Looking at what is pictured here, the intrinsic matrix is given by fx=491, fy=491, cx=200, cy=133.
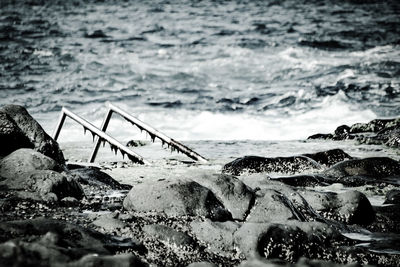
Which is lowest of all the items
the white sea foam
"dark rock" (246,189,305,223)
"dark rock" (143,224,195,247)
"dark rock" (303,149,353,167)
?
the white sea foam

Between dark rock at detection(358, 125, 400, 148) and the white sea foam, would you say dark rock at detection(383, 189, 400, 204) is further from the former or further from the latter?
the white sea foam

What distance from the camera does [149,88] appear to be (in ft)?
52.5

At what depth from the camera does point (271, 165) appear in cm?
643

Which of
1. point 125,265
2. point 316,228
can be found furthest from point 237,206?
point 125,265

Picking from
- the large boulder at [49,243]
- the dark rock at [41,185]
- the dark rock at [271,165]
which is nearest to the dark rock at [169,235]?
the large boulder at [49,243]

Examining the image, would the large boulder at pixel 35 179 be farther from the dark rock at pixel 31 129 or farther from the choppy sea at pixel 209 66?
the choppy sea at pixel 209 66

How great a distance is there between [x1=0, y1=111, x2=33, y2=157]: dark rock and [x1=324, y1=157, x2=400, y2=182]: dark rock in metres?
3.56

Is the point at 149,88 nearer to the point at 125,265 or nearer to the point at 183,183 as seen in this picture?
the point at 183,183

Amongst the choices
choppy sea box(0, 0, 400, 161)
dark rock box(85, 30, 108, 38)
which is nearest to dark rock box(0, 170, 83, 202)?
choppy sea box(0, 0, 400, 161)

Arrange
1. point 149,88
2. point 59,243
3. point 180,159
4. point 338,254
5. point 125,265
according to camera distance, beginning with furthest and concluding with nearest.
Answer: point 149,88 < point 180,159 < point 338,254 < point 59,243 < point 125,265

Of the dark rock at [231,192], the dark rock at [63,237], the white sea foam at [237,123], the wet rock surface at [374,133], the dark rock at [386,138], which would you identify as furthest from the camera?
the white sea foam at [237,123]

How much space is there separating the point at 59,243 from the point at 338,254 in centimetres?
186

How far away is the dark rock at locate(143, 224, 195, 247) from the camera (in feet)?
10.7

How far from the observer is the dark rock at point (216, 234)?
10.8 ft
